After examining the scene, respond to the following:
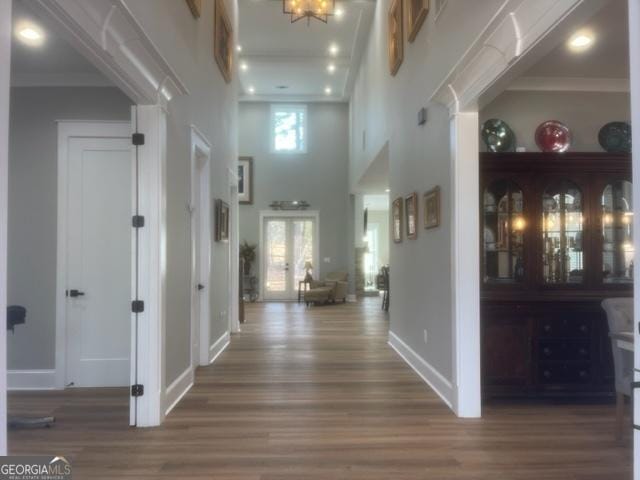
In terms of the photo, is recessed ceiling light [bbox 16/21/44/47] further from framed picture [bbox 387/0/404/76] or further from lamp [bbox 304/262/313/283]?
lamp [bbox 304/262/313/283]

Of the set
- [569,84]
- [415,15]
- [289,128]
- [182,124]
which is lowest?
[182,124]

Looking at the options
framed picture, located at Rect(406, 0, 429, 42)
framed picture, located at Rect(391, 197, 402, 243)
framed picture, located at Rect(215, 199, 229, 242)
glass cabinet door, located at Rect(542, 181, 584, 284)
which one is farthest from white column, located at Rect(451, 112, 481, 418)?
framed picture, located at Rect(215, 199, 229, 242)

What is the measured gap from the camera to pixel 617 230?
415cm

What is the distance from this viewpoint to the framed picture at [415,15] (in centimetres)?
460

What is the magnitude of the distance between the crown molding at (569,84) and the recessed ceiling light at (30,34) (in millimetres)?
3786

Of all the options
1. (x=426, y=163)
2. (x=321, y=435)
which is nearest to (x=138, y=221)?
(x=321, y=435)

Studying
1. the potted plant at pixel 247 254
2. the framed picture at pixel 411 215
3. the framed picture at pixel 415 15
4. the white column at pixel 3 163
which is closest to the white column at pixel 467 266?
the framed picture at pixel 411 215

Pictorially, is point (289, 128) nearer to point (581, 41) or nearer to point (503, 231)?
point (503, 231)

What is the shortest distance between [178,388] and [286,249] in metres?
8.85

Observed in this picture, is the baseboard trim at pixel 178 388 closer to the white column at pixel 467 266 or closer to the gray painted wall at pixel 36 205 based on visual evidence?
the gray painted wall at pixel 36 205

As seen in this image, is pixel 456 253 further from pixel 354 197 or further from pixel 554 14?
pixel 354 197

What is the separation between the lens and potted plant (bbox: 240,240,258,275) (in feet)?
40.6

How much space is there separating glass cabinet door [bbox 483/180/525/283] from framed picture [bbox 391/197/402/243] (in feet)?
5.63

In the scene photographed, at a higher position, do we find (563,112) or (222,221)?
A: (563,112)
